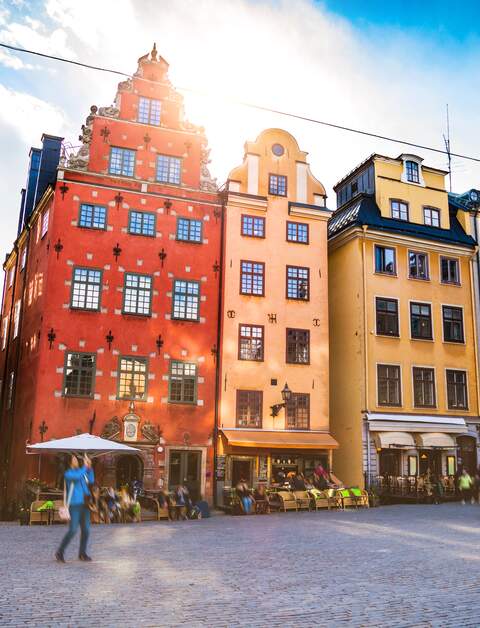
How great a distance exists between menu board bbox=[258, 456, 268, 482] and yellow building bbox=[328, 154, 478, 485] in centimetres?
474

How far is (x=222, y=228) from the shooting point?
30156 mm

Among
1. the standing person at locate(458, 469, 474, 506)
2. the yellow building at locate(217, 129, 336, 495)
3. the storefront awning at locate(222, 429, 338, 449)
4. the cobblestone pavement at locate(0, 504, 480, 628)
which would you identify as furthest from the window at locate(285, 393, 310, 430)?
the cobblestone pavement at locate(0, 504, 480, 628)

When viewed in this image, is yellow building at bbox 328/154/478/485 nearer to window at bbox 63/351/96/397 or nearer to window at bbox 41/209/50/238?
window at bbox 63/351/96/397

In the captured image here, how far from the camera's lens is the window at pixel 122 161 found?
28656 mm

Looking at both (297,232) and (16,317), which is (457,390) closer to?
(297,232)

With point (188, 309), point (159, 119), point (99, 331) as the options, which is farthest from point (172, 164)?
point (99, 331)

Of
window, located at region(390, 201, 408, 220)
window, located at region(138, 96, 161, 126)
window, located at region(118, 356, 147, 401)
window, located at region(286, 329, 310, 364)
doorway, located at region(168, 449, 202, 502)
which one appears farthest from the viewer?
window, located at region(390, 201, 408, 220)

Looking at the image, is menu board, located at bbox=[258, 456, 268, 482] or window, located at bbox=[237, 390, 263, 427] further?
window, located at bbox=[237, 390, 263, 427]

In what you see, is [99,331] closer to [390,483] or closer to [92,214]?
[92,214]

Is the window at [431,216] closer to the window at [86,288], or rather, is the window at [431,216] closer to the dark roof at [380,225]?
the dark roof at [380,225]

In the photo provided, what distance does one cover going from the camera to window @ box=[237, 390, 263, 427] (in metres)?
28.6

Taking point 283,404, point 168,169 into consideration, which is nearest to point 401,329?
point 283,404

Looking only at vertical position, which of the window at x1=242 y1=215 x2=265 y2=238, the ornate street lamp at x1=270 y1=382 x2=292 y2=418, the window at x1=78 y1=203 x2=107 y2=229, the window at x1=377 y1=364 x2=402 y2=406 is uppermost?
the window at x1=242 y1=215 x2=265 y2=238

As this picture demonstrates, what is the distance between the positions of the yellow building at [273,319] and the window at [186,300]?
1.37 metres
